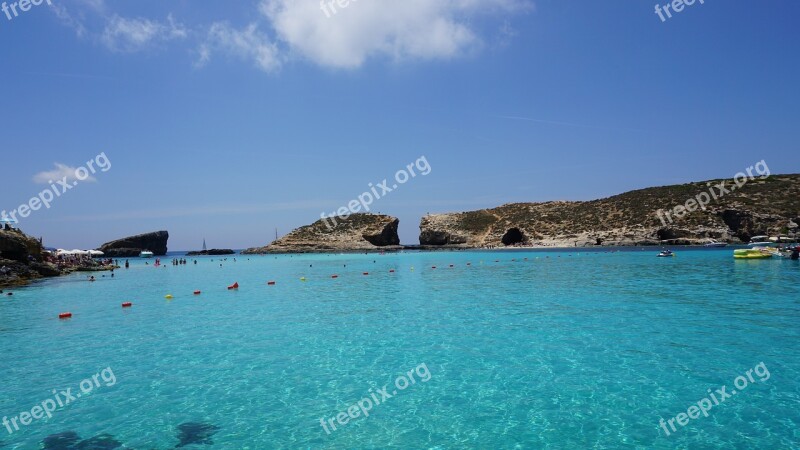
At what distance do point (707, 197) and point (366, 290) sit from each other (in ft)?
346

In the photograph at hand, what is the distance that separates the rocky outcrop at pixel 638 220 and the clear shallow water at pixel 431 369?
76871mm

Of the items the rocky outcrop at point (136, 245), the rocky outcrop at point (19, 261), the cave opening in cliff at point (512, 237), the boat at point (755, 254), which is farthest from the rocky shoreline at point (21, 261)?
Result: the rocky outcrop at point (136, 245)

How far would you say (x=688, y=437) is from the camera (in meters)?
9.14

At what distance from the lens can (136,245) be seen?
16962cm

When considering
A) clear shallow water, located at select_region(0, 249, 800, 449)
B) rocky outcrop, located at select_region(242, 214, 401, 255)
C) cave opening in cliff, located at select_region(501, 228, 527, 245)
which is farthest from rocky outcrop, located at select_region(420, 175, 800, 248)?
clear shallow water, located at select_region(0, 249, 800, 449)

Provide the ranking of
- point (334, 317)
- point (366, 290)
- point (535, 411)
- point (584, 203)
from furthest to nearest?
point (584, 203)
point (366, 290)
point (334, 317)
point (535, 411)

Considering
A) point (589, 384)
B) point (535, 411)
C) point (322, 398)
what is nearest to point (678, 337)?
point (589, 384)

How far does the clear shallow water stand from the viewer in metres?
9.78

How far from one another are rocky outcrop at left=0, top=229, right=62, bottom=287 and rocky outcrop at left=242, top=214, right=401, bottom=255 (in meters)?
90.8

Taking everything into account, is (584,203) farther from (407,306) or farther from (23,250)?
(23,250)

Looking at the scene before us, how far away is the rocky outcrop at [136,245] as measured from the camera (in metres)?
163

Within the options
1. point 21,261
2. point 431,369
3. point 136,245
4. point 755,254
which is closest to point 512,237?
point 755,254

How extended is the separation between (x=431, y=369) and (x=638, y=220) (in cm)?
10806

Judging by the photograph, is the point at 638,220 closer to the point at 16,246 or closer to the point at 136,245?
the point at 16,246
